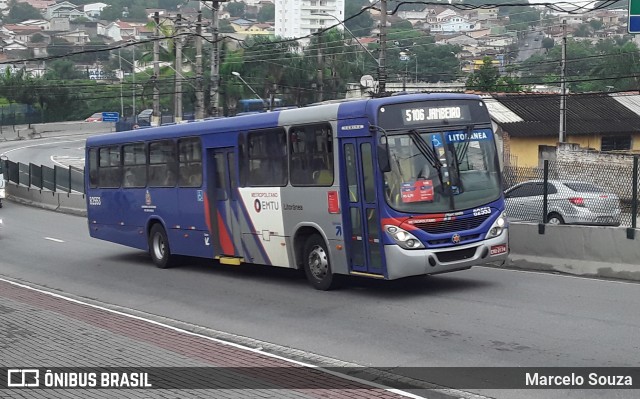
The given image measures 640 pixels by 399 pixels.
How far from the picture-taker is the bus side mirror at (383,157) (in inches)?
531

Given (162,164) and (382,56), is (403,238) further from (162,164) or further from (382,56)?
(382,56)

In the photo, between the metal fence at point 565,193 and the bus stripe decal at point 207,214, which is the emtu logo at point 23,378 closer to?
the bus stripe decal at point 207,214

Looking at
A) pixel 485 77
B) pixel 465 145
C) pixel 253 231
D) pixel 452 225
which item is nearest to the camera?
pixel 452 225

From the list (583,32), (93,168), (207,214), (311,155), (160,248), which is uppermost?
(583,32)

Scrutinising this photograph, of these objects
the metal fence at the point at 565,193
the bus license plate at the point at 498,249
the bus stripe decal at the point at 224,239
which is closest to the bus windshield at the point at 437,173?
the bus license plate at the point at 498,249

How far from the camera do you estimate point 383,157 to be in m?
13.5

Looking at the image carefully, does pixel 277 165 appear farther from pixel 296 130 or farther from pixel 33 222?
pixel 33 222

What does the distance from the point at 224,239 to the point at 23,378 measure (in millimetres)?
8465

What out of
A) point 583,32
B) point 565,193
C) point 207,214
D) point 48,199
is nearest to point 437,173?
point 207,214

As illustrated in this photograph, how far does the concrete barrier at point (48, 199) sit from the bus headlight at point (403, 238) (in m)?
25.9

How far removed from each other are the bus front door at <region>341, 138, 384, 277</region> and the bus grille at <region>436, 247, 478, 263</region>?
0.91 m

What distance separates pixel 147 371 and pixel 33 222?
85.9ft

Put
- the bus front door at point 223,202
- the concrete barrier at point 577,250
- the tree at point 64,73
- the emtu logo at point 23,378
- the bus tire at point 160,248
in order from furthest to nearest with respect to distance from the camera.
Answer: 1. the tree at point 64,73
2. the bus tire at point 160,248
3. the bus front door at point 223,202
4. the concrete barrier at point 577,250
5. the emtu logo at point 23,378

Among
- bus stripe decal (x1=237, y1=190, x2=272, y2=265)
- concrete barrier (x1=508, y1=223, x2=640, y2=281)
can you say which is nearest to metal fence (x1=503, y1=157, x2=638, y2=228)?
concrete barrier (x1=508, y1=223, x2=640, y2=281)
